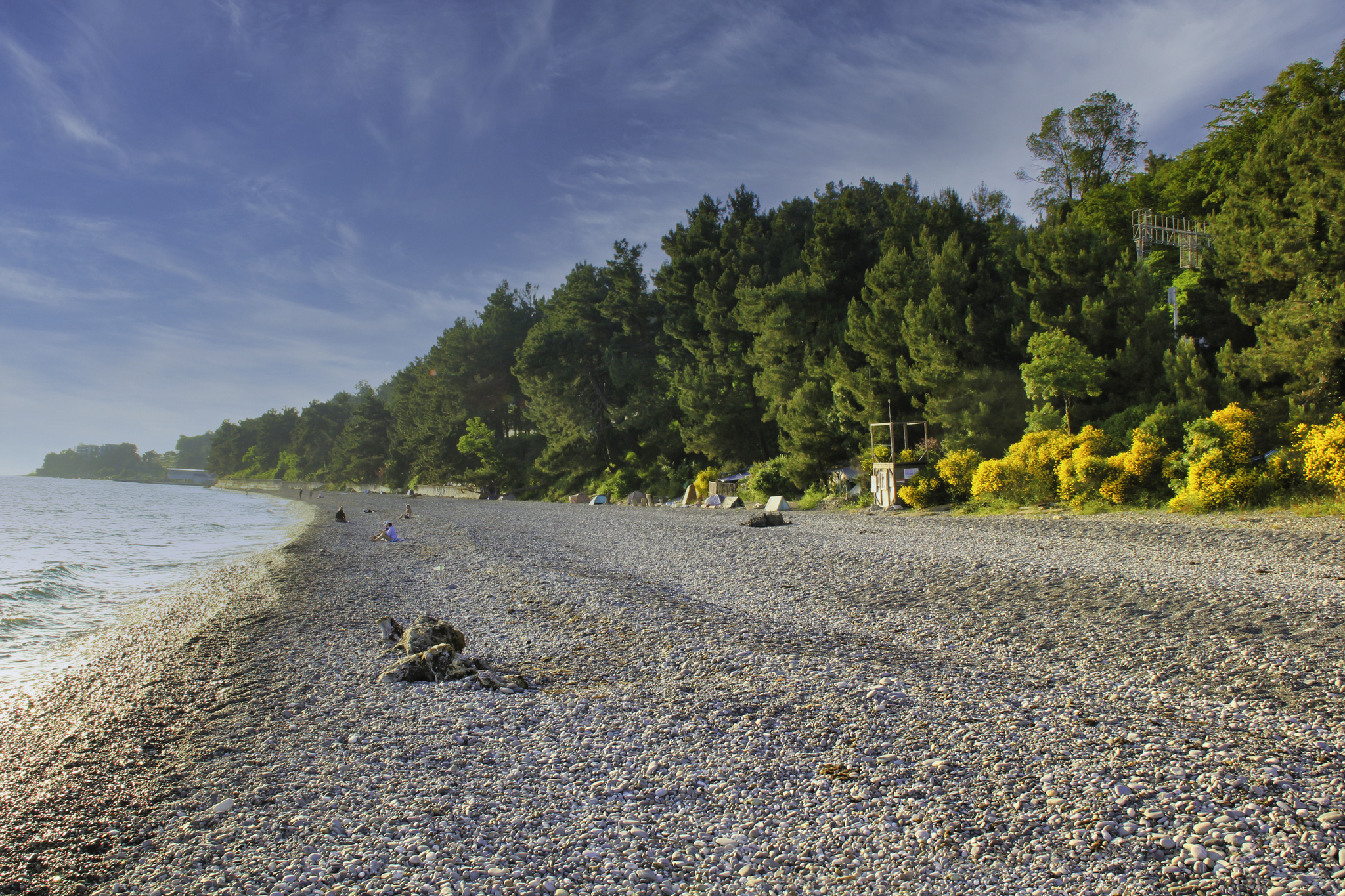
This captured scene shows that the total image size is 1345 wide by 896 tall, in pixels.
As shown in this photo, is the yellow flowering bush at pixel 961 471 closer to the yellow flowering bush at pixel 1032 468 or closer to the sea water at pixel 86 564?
the yellow flowering bush at pixel 1032 468

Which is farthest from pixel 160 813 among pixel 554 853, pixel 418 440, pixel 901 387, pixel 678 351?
pixel 418 440

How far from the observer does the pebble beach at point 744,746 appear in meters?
2.76

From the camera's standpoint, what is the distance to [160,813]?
11.5 ft

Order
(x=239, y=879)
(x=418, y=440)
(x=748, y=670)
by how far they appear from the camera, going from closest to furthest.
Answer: (x=239, y=879), (x=748, y=670), (x=418, y=440)

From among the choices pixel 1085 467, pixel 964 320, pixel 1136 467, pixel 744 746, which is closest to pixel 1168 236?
pixel 964 320

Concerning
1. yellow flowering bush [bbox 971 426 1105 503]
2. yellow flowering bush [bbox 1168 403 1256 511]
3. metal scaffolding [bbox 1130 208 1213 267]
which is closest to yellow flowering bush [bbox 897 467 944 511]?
yellow flowering bush [bbox 971 426 1105 503]

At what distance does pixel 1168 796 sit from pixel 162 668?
25.4 ft

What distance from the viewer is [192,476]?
149m

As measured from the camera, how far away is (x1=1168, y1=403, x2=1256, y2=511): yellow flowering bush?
1077cm

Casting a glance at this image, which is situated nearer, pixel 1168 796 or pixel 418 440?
pixel 1168 796

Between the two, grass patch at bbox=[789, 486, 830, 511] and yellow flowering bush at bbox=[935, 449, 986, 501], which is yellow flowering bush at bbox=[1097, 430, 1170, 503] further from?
grass patch at bbox=[789, 486, 830, 511]

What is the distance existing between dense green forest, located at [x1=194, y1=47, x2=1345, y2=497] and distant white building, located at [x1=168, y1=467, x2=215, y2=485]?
128 m

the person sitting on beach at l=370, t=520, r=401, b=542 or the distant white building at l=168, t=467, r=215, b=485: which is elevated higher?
the distant white building at l=168, t=467, r=215, b=485

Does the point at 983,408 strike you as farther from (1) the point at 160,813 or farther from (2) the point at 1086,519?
(1) the point at 160,813
